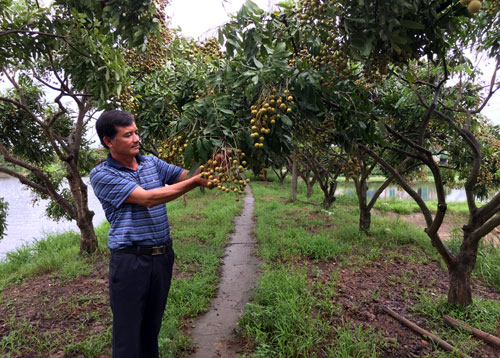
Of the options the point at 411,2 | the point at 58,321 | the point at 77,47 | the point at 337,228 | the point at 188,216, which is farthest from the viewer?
the point at 188,216

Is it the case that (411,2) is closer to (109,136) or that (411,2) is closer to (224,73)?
(224,73)

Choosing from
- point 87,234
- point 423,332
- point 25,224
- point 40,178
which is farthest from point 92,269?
point 25,224

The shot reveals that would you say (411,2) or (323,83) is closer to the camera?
(411,2)

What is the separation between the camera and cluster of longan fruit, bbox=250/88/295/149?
154 cm

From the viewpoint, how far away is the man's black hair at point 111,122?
1.66m

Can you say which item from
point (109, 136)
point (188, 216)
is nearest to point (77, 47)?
point (109, 136)

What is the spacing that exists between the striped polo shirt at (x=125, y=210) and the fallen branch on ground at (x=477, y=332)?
2.37m

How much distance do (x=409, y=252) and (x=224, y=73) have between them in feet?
13.5

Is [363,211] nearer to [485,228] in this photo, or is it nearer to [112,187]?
[485,228]

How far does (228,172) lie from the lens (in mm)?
1454

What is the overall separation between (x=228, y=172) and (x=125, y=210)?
640 mm

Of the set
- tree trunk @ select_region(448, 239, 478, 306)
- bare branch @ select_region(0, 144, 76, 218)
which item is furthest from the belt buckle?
bare branch @ select_region(0, 144, 76, 218)

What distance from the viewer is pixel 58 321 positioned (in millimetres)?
2893

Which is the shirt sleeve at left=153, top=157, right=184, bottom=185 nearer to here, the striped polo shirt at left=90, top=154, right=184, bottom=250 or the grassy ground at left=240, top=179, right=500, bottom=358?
the striped polo shirt at left=90, top=154, right=184, bottom=250
